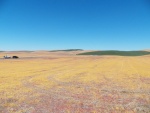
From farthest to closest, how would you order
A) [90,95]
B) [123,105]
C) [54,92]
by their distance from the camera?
[54,92]
[90,95]
[123,105]

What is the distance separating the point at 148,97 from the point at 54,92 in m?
6.32

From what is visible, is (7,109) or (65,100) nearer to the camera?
(7,109)

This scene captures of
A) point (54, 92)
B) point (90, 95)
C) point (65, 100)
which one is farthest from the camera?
point (54, 92)

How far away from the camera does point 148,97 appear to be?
980cm

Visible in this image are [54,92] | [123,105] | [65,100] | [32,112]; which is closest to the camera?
[32,112]

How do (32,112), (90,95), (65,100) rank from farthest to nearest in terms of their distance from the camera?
(90,95) → (65,100) → (32,112)

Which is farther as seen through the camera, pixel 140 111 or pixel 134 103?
pixel 134 103

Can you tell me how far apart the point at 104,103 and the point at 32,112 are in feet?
12.9

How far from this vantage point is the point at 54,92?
1106 cm

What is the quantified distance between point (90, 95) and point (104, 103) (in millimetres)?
1702

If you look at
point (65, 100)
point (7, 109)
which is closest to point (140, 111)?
point (65, 100)

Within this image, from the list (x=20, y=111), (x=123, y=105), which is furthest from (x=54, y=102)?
(x=123, y=105)

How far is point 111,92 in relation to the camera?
11.1 m

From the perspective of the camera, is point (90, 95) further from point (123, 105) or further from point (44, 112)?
point (44, 112)
